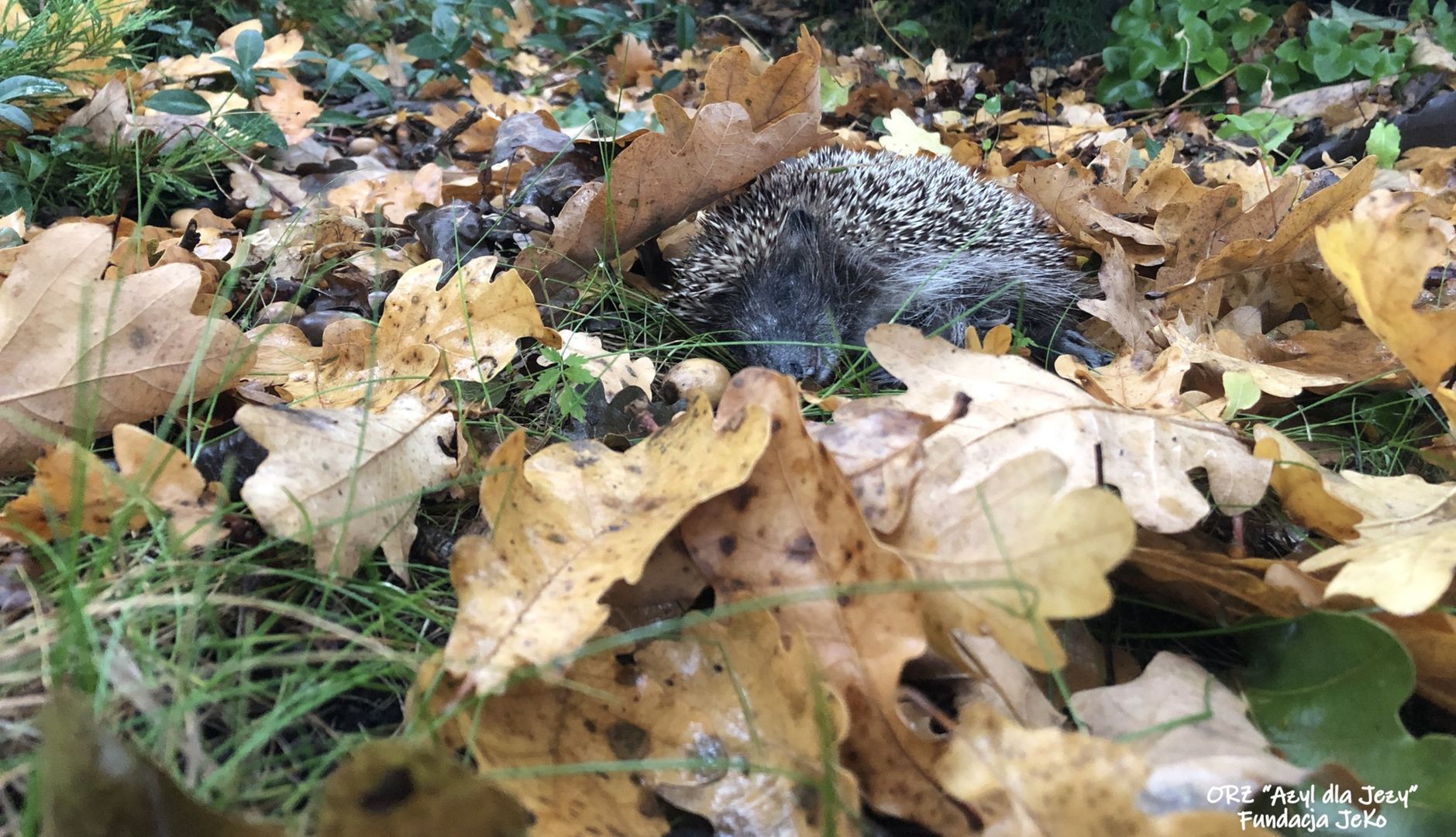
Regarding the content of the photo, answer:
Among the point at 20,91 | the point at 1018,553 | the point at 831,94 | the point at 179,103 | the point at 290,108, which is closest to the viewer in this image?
the point at 1018,553

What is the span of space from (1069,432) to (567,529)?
77cm

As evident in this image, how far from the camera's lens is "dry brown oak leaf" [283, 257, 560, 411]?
5.55ft

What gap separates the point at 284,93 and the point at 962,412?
3420 mm

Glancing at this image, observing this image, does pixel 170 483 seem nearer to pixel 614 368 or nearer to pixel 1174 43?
pixel 614 368

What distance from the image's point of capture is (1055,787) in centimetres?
88

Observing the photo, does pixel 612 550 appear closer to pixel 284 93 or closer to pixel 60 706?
pixel 60 706

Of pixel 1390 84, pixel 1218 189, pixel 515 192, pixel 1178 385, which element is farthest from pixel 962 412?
pixel 1390 84

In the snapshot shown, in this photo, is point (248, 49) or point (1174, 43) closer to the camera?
point (248, 49)

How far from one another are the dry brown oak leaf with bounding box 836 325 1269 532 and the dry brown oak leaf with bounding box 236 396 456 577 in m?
0.69

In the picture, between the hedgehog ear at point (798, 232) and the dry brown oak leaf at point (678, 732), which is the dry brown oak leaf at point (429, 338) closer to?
the dry brown oak leaf at point (678, 732)

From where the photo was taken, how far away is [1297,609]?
1156mm

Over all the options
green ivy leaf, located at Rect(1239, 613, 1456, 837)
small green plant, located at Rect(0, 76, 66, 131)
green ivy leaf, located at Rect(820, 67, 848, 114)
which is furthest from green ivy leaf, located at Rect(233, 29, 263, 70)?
green ivy leaf, located at Rect(1239, 613, 1456, 837)

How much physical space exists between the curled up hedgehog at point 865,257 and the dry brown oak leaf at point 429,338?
1107 millimetres

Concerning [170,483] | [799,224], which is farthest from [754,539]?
[799,224]
